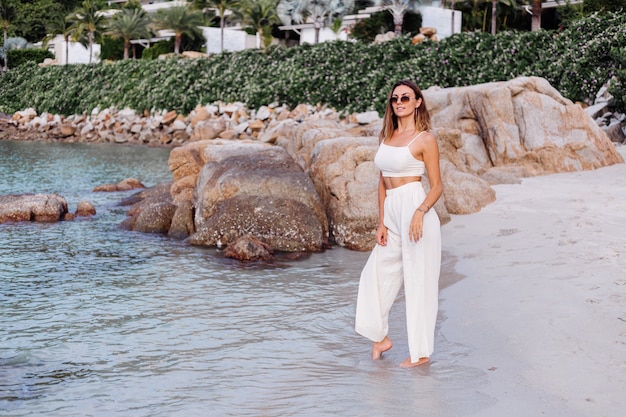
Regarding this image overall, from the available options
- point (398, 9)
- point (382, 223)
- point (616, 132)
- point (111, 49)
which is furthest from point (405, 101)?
point (111, 49)

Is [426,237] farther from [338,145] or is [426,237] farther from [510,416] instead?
[338,145]

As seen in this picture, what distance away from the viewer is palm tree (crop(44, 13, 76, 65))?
5684cm

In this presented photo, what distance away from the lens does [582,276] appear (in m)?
7.09

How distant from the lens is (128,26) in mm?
54062

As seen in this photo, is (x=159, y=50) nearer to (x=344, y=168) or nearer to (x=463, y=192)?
(x=344, y=168)

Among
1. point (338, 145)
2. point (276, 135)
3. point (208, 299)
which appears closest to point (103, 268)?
A: point (208, 299)

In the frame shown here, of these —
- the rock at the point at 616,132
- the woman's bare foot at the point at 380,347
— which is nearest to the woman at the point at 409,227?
the woman's bare foot at the point at 380,347

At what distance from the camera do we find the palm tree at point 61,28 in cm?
5684

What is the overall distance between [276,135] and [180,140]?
1972 cm

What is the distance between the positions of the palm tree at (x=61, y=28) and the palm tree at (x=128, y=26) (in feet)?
11.4

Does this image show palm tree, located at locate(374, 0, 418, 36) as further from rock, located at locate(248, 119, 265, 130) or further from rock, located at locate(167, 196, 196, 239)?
rock, located at locate(167, 196, 196, 239)

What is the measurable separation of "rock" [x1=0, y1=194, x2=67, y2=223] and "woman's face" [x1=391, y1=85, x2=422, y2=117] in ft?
34.1

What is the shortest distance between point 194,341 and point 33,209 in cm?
875

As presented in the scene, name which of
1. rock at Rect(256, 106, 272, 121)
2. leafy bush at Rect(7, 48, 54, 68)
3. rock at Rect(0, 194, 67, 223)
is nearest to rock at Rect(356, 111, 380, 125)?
rock at Rect(256, 106, 272, 121)
